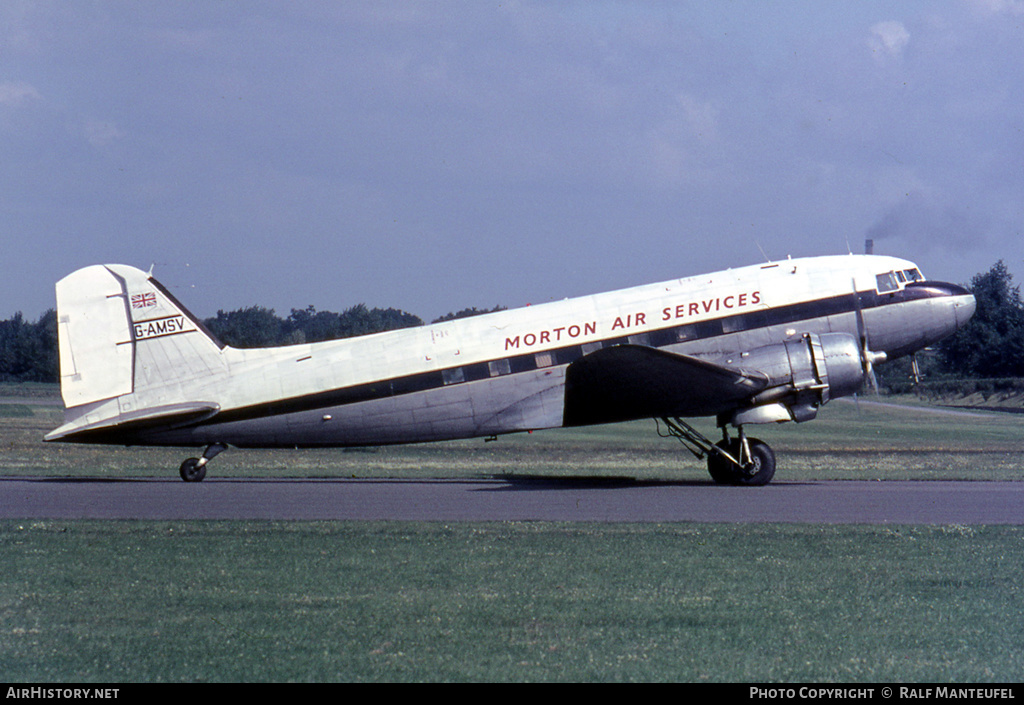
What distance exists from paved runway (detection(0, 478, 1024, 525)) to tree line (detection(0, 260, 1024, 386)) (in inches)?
1651

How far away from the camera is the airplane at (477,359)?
58.0 feet

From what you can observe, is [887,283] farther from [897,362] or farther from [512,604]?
[897,362]

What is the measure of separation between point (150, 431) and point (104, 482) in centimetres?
174

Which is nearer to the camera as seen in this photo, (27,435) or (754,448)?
(754,448)

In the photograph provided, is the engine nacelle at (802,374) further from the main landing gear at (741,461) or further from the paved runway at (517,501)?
the paved runway at (517,501)

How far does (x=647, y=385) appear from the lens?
1673 centimetres

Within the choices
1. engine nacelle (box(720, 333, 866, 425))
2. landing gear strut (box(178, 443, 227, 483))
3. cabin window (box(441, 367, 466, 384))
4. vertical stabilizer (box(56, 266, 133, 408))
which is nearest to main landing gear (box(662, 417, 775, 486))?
engine nacelle (box(720, 333, 866, 425))

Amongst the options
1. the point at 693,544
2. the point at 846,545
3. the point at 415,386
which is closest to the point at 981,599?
the point at 846,545

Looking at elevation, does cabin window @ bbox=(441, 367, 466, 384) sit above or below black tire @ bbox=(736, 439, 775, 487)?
above

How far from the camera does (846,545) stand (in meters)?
10.6

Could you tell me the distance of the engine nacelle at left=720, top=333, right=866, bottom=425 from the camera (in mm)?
16906

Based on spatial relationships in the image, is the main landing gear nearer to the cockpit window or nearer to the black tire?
the black tire
